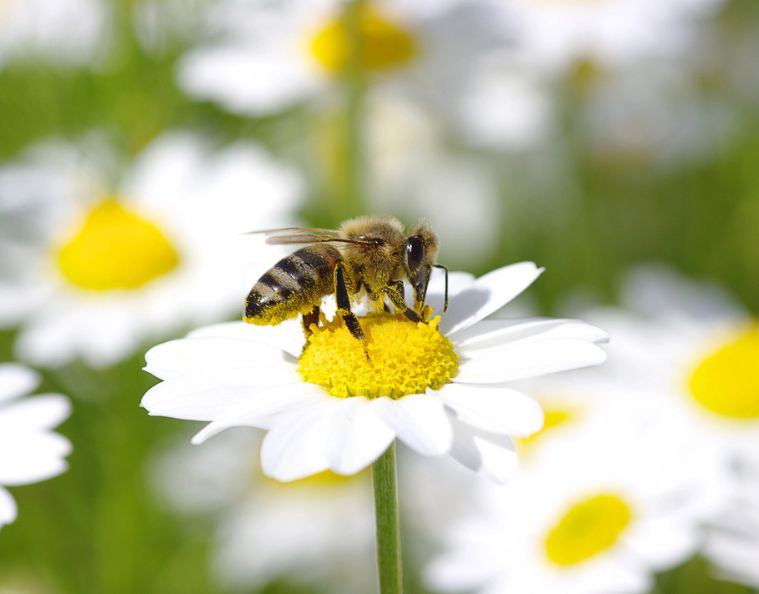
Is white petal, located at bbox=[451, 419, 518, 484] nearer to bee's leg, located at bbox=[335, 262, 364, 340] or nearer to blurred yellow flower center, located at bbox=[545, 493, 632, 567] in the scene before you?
bee's leg, located at bbox=[335, 262, 364, 340]

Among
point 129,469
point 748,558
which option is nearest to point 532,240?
point 129,469

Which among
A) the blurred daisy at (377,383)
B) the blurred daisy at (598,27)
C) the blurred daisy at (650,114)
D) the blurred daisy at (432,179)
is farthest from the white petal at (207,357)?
the blurred daisy at (650,114)

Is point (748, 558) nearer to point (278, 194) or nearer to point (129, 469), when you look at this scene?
point (129, 469)

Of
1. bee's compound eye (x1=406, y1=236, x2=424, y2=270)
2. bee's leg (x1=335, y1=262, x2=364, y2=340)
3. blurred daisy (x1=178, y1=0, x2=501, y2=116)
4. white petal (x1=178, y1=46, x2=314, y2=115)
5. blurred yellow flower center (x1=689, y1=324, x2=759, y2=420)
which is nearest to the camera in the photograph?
bee's leg (x1=335, y1=262, x2=364, y2=340)

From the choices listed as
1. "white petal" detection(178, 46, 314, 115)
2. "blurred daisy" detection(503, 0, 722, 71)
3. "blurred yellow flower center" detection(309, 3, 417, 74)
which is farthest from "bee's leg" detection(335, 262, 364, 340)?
"blurred daisy" detection(503, 0, 722, 71)

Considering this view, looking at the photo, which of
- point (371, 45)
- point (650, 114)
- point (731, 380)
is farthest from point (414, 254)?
point (650, 114)
